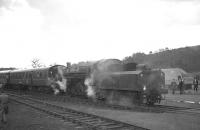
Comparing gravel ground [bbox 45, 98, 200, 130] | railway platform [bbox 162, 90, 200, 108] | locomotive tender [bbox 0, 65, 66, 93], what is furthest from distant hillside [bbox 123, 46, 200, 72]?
gravel ground [bbox 45, 98, 200, 130]

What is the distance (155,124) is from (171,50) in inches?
3103

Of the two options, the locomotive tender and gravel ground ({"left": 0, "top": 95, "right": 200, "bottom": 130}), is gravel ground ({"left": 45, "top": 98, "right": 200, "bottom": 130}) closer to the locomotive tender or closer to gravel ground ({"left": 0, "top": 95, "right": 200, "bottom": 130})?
gravel ground ({"left": 0, "top": 95, "right": 200, "bottom": 130})

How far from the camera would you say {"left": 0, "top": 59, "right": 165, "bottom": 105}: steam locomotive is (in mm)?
16828

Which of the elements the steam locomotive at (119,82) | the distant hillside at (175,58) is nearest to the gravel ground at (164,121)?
the steam locomotive at (119,82)

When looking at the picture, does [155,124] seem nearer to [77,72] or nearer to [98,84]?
[98,84]

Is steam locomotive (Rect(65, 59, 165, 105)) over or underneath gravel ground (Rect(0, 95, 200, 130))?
over

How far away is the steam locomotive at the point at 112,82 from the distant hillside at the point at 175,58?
164 ft

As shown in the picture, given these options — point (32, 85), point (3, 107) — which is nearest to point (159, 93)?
point (3, 107)

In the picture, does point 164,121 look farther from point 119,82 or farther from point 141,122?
point 119,82

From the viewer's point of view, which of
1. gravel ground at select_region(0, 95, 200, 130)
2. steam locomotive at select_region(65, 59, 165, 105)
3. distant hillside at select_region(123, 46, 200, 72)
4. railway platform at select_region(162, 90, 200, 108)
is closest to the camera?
gravel ground at select_region(0, 95, 200, 130)

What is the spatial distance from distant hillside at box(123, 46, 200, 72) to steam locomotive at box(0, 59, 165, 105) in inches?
1973

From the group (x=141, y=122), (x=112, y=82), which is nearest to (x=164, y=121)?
(x=141, y=122)

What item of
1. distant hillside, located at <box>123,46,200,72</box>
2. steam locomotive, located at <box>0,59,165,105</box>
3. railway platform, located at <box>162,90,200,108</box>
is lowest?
railway platform, located at <box>162,90,200,108</box>

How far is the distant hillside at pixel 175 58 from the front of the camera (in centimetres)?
7638
